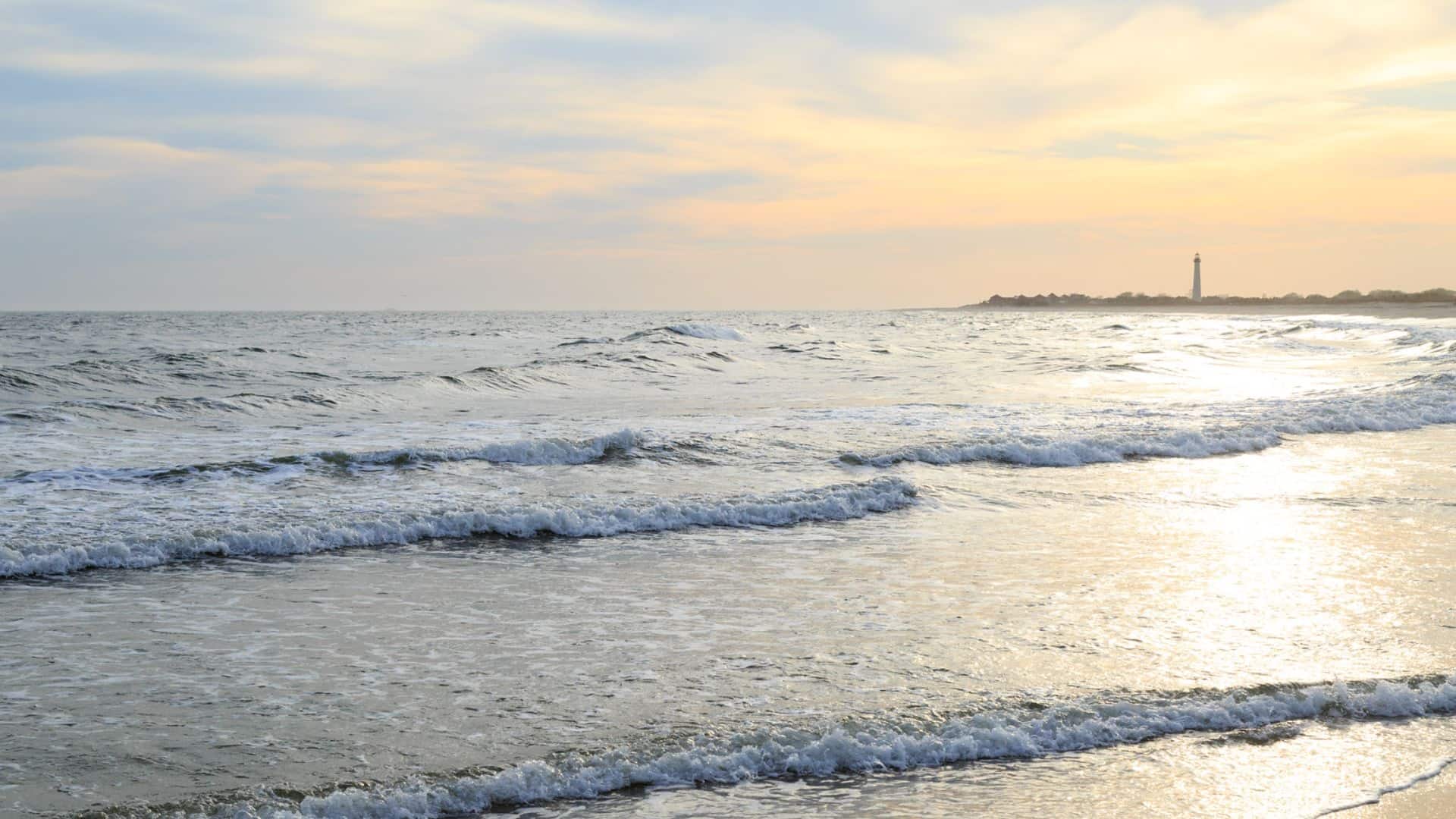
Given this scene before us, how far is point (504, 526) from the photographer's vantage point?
9383mm

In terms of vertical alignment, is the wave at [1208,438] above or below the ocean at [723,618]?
above

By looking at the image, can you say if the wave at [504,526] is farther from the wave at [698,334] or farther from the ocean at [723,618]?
the wave at [698,334]

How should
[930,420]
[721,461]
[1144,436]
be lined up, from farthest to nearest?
[930,420] → [1144,436] → [721,461]

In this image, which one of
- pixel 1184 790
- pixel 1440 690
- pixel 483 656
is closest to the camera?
pixel 1184 790

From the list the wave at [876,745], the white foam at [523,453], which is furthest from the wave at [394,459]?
the wave at [876,745]

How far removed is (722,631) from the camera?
6.28 m

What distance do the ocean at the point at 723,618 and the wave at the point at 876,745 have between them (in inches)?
0.7

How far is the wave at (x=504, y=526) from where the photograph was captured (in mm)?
7969

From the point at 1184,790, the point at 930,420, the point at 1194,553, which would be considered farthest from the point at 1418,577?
the point at 930,420

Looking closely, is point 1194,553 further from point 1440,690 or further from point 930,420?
point 930,420

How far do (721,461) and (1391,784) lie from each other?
9.40 metres

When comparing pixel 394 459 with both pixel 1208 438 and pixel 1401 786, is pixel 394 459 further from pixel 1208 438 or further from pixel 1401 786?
pixel 1208 438

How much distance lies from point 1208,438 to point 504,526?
1020cm

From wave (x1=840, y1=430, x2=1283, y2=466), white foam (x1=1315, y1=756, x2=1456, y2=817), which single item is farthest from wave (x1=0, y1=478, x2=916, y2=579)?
white foam (x1=1315, y1=756, x2=1456, y2=817)
